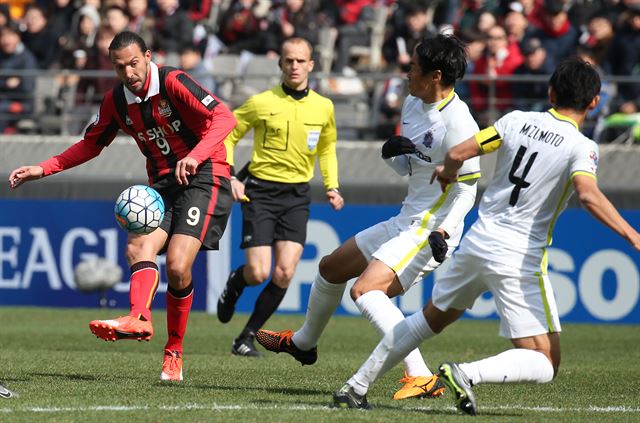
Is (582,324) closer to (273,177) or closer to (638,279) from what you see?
(638,279)

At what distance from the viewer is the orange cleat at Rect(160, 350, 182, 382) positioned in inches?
321

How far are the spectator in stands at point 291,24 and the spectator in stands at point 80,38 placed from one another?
2.73m

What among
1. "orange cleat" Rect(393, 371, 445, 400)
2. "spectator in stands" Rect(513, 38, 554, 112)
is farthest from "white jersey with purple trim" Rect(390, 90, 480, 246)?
"spectator in stands" Rect(513, 38, 554, 112)

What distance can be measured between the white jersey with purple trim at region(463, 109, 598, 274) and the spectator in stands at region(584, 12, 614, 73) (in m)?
9.48

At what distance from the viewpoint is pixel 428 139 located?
7.46 metres

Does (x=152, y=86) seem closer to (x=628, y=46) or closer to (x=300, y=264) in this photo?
(x=300, y=264)

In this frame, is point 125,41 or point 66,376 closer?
point 125,41

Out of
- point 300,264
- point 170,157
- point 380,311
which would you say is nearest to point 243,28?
point 300,264

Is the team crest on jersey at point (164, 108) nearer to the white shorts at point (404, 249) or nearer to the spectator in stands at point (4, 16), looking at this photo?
the white shorts at point (404, 249)

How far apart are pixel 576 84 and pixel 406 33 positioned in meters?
11.5

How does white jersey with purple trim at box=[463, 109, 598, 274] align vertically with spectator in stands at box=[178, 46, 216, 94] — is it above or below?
above

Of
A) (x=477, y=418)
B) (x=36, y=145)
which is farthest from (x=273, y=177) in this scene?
(x=36, y=145)

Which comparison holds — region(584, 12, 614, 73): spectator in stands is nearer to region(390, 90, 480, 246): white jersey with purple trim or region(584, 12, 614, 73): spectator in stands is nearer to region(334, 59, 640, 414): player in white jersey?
region(390, 90, 480, 246): white jersey with purple trim

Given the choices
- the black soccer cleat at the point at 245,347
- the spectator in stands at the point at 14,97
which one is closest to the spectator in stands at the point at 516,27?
the spectator in stands at the point at 14,97
